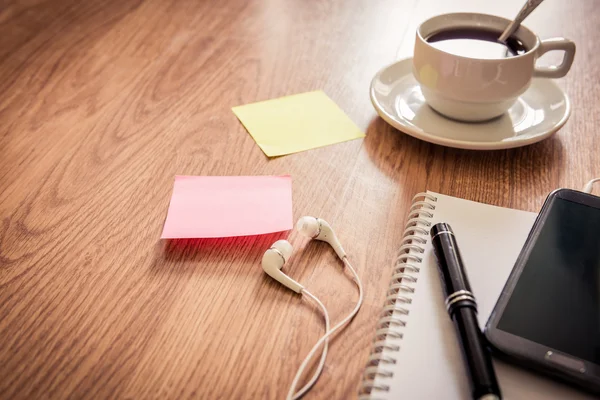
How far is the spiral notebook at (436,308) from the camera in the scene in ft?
1.51

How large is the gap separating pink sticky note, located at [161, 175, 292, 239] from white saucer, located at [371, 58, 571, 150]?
195 mm

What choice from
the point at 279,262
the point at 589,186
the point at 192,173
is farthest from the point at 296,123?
the point at 589,186

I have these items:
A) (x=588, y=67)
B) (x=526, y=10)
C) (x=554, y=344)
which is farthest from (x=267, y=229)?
(x=588, y=67)

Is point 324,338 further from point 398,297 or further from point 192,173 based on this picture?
point 192,173

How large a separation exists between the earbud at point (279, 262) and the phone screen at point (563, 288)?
0.20m

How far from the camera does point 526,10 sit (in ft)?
2.30

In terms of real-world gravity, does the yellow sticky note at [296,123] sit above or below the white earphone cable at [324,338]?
above

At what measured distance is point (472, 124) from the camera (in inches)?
29.2

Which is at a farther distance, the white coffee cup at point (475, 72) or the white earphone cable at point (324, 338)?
the white coffee cup at point (475, 72)

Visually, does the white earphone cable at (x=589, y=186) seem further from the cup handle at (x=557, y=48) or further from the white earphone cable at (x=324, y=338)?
the white earphone cable at (x=324, y=338)

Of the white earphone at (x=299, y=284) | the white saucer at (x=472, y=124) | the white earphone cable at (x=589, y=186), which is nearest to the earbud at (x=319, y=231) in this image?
the white earphone at (x=299, y=284)

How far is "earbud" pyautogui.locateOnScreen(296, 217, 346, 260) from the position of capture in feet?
1.96

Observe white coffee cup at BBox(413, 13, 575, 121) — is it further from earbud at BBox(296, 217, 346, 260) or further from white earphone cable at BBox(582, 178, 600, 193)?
earbud at BBox(296, 217, 346, 260)

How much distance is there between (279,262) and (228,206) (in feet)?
0.41
